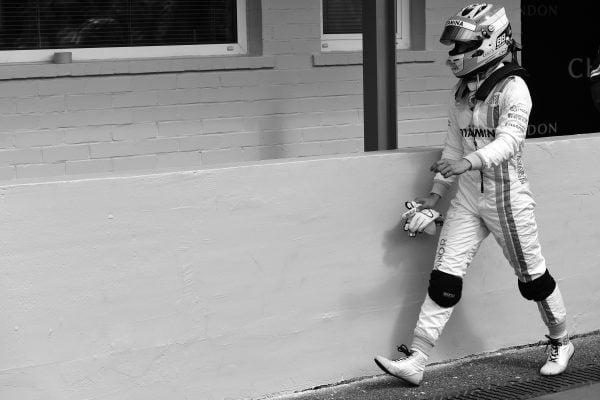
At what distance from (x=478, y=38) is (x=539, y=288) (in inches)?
49.7

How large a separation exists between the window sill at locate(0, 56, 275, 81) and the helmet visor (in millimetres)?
2684

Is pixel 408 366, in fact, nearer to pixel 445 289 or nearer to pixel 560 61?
pixel 445 289

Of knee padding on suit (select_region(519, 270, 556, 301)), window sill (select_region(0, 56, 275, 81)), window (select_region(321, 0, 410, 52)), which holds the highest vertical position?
window (select_region(321, 0, 410, 52))

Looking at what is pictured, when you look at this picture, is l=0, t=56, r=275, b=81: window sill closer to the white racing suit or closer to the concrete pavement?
the white racing suit

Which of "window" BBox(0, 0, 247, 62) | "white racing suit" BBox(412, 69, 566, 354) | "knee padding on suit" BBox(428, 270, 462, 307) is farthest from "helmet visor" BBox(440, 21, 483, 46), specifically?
"window" BBox(0, 0, 247, 62)

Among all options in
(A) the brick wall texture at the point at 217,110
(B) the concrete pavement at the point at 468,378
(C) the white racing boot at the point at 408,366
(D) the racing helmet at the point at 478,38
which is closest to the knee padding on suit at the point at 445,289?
(C) the white racing boot at the point at 408,366

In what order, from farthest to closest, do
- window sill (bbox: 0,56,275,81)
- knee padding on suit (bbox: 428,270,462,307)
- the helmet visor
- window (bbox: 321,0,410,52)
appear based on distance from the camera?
window (bbox: 321,0,410,52) < window sill (bbox: 0,56,275,81) < knee padding on suit (bbox: 428,270,462,307) < the helmet visor

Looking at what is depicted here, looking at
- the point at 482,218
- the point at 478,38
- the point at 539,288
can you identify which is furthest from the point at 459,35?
the point at 539,288

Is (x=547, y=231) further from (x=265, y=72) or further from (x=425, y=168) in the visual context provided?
(x=265, y=72)

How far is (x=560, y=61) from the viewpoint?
415 inches

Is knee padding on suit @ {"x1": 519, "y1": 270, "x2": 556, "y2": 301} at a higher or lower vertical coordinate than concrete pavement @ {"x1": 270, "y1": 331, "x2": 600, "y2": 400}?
higher

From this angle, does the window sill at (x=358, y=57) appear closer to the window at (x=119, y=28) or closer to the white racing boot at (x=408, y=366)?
the window at (x=119, y=28)

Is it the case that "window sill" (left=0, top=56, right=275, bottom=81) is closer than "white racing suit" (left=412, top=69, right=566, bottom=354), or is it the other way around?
"white racing suit" (left=412, top=69, right=566, bottom=354)

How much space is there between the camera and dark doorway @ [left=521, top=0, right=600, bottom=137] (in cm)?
1033
